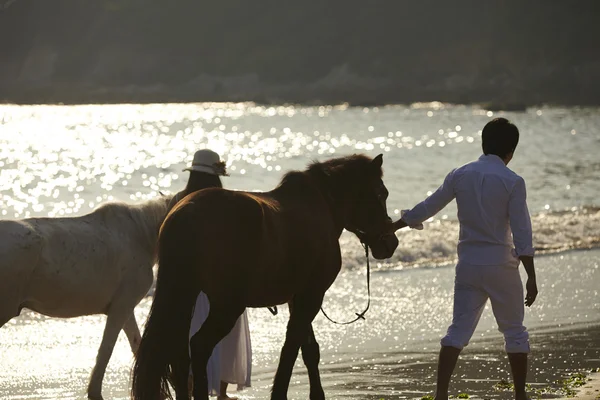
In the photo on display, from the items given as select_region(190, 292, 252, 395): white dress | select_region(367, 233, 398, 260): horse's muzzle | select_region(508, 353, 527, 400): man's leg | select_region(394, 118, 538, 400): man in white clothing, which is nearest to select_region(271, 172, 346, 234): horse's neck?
select_region(367, 233, 398, 260): horse's muzzle

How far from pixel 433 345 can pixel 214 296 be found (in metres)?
4.44

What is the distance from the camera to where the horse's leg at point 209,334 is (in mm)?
5605

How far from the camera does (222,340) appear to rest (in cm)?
700

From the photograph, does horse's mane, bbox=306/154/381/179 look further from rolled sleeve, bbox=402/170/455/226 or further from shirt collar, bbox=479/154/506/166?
shirt collar, bbox=479/154/506/166

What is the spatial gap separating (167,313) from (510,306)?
2.00 m

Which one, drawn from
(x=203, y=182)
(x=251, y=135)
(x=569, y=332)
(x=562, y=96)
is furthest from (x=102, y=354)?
(x=562, y=96)

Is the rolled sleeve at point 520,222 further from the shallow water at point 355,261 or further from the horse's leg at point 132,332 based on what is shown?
the horse's leg at point 132,332

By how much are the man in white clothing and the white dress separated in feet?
4.88

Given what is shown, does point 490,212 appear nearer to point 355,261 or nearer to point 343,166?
point 343,166

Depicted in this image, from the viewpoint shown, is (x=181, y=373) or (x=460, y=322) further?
(x=460, y=322)

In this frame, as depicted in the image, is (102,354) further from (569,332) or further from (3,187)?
(3,187)

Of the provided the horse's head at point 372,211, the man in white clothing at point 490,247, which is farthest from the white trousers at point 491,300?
the horse's head at point 372,211

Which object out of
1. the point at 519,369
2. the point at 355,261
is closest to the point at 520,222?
the point at 519,369

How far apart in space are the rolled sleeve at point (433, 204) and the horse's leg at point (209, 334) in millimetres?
1304
